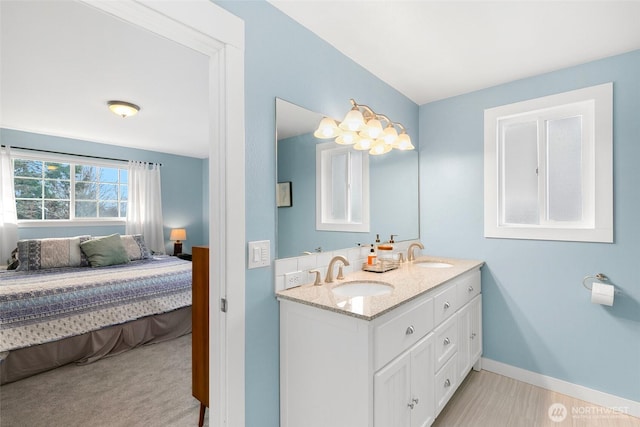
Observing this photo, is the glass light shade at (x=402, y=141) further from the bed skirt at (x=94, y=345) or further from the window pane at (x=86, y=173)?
the window pane at (x=86, y=173)

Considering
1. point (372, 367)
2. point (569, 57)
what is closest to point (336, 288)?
point (372, 367)

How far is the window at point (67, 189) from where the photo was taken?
153 inches

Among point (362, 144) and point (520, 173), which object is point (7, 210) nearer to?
point (362, 144)

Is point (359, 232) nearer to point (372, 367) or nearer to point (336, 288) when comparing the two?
point (336, 288)

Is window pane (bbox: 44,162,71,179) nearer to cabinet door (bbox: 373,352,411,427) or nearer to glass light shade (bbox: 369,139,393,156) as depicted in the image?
glass light shade (bbox: 369,139,393,156)

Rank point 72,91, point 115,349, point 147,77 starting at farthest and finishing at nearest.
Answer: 1. point 115,349
2. point 72,91
3. point 147,77

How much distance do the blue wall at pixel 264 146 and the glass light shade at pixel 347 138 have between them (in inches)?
13.4

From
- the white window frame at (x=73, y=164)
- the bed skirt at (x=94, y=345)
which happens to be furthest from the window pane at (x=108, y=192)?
the bed skirt at (x=94, y=345)

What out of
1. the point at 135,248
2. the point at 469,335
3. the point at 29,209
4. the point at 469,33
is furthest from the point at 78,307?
the point at 469,33

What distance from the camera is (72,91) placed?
265cm

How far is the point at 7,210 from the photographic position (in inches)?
145

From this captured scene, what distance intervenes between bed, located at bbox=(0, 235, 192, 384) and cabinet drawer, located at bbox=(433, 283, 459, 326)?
265 centimetres

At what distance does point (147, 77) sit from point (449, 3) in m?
2.24

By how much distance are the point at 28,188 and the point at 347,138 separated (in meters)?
4.44
